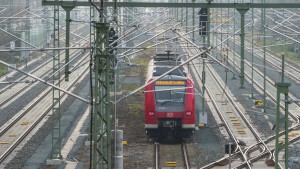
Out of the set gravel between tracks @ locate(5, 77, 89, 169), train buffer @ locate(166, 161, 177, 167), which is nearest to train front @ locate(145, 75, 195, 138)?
train buffer @ locate(166, 161, 177, 167)

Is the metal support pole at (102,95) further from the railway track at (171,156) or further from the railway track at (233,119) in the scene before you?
the railway track at (233,119)

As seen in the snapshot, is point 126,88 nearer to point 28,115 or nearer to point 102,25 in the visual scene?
point 28,115

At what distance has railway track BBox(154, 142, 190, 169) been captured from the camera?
16078 mm

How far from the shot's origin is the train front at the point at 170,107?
18203mm

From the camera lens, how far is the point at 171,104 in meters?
18.4

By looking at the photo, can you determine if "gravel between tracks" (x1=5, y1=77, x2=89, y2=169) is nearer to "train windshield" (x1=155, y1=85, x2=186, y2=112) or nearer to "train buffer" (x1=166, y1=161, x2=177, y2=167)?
"train buffer" (x1=166, y1=161, x2=177, y2=167)

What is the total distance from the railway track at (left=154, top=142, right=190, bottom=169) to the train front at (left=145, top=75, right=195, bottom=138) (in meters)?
0.47

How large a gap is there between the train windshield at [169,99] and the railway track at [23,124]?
11.4 ft

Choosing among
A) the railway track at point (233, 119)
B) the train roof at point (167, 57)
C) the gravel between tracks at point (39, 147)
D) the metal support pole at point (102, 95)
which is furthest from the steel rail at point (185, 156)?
the metal support pole at point (102, 95)

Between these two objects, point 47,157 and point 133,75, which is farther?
point 133,75

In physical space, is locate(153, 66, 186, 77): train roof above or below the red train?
above

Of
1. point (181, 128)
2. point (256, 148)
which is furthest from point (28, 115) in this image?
point (256, 148)

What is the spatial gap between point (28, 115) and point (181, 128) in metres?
7.23

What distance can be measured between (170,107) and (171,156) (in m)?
1.69
